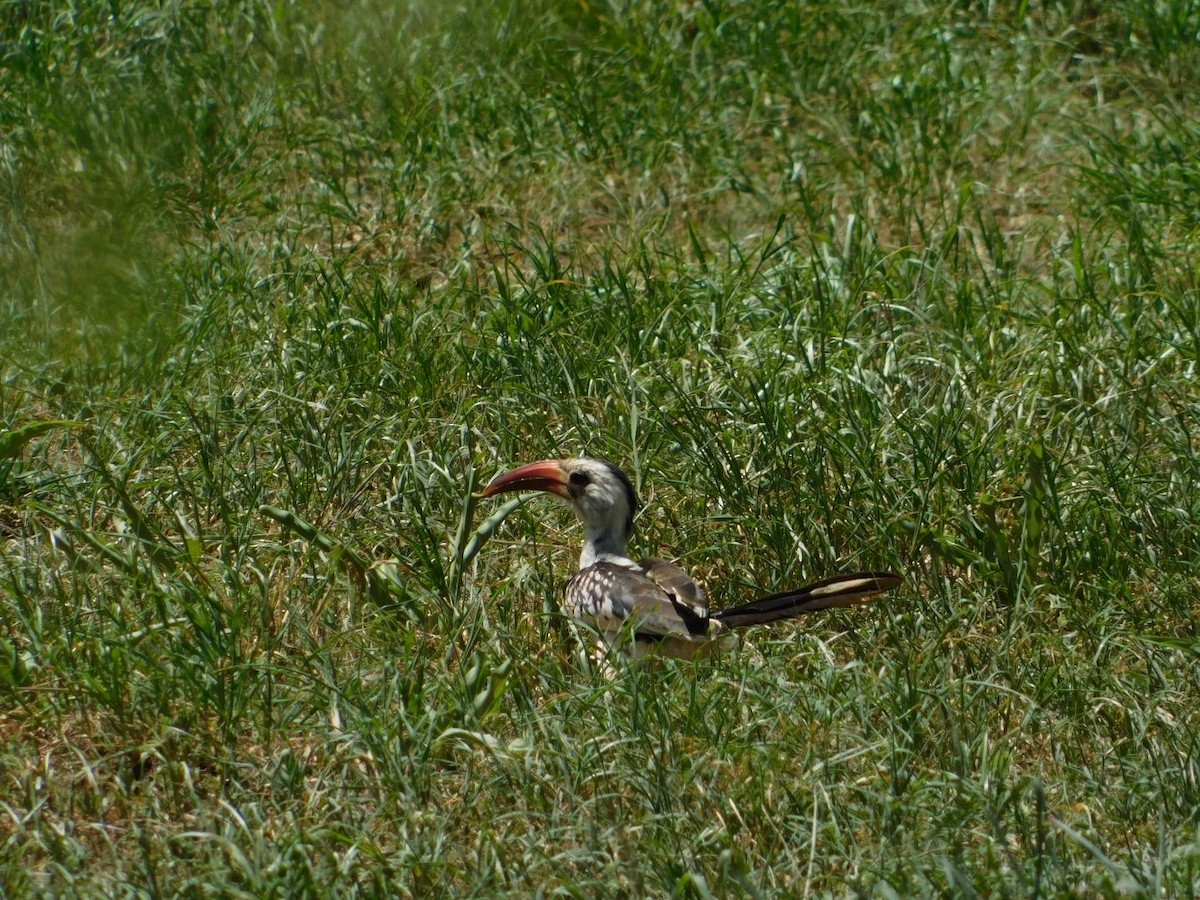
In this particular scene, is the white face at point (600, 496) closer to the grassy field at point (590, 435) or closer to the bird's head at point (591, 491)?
the bird's head at point (591, 491)

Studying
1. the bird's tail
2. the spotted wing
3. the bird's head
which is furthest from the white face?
the bird's tail

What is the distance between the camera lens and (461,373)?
5.77 meters

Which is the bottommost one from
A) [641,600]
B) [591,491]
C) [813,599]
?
[813,599]

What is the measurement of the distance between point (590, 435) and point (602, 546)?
1.69 ft

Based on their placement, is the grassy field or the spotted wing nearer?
the grassy field

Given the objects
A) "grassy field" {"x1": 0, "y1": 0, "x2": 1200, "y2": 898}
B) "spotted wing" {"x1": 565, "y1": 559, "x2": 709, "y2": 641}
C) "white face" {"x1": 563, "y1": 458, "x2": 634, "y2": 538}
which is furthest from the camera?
"white face" {"x1": 563, "y1": 458, "x2": 634, "y2": 538}

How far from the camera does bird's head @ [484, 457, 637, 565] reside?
506 centimetres

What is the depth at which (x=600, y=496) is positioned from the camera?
199 inches

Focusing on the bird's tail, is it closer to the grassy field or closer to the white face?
the grassy field

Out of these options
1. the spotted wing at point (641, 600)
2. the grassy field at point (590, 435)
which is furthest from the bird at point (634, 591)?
the grassy field at point (590, 435)

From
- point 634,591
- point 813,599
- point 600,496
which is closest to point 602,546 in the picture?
point 600,496

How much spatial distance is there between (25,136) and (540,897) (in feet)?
15.1

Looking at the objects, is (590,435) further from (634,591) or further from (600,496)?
(634,591)

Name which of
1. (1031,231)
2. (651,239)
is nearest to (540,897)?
(651,239)
